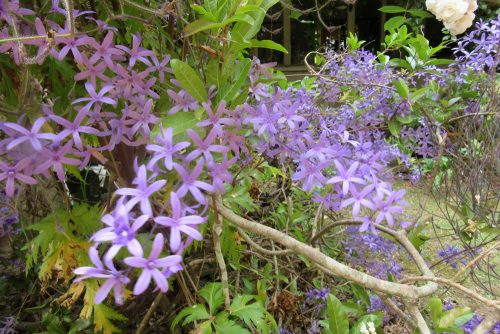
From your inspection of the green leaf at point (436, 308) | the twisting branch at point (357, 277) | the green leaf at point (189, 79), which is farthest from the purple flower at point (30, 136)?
the green leaf at point (436, 308)

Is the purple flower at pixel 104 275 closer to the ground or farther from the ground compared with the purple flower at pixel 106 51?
closer to the ground

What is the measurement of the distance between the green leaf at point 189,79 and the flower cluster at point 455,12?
3.11 ft

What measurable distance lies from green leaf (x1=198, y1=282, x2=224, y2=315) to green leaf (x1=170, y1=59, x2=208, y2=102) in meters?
0.54

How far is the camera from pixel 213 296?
112 cm

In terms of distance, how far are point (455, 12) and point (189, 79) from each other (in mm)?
1000

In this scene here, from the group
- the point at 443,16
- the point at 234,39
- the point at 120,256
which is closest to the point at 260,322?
the point at 120,256

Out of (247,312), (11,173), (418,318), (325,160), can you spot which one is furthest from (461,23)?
(11,173)

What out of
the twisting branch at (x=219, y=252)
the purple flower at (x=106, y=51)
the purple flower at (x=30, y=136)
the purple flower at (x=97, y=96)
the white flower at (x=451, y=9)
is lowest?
the twisting branch at (x=219, y=252)

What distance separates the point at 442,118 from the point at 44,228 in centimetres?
165

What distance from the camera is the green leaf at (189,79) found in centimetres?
75

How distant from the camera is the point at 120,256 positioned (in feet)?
2.66

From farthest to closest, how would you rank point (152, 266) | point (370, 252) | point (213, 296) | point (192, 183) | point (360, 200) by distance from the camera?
point (370, 252) < point (213, 296) < point (360, 200) < point (192, 183) < point (152, 266)

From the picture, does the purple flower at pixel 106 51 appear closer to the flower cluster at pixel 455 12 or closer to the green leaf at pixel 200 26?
the green leaf at pixel 200 26

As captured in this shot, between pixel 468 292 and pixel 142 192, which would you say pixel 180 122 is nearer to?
pixel 142 192
